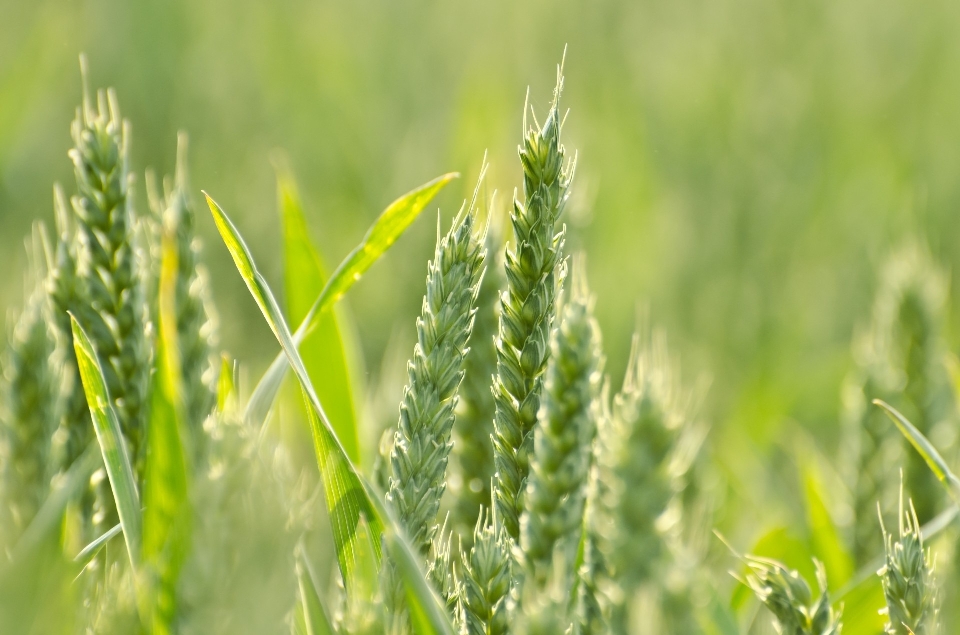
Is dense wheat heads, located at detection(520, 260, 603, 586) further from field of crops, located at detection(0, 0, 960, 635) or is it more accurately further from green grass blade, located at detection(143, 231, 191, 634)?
green grass blade, located at detection(143, 231, 191, 634)

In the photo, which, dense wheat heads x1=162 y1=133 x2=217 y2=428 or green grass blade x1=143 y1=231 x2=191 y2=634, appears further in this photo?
dense wheat heads x1=162 y1=133 x2=217 y2=428

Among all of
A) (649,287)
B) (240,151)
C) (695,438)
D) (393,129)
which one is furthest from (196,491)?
(393,129)

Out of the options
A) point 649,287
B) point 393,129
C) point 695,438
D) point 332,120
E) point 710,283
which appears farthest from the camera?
point 393,129

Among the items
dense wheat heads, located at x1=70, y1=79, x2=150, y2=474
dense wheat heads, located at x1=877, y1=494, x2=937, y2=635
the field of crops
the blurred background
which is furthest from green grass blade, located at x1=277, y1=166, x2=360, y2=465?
the blurred background

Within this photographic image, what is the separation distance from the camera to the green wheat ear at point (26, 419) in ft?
1.37

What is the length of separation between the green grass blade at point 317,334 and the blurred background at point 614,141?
1.67ft

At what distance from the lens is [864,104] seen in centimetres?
224

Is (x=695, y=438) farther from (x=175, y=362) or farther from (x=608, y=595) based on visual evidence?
(x=175, y=362)

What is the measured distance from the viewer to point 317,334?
522 millimetres

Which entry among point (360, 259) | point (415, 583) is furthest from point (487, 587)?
point (360, 259)

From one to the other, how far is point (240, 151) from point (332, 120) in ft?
0.72

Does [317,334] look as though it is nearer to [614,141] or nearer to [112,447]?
[112,447]

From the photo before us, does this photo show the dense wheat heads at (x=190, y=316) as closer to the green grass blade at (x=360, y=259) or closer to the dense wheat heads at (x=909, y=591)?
the green grass blade at (x=360, y=259)

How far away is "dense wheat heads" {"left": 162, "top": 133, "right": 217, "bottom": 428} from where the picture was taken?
0.38m
